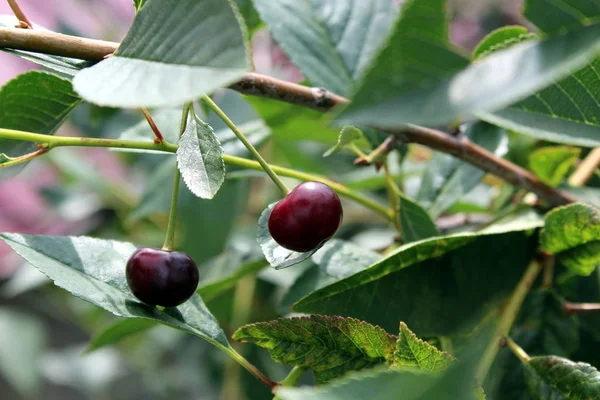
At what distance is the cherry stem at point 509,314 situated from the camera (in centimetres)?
44

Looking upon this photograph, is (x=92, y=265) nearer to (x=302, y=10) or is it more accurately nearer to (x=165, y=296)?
(x=165, y=296)

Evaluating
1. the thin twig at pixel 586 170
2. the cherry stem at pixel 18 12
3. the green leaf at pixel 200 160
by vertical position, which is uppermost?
the cherry stem at pixel 18 12

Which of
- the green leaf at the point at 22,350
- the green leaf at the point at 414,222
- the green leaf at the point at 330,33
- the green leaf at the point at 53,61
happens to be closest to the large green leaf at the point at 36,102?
the green leaf at the point at 53,61

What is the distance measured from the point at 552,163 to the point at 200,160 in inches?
14.4

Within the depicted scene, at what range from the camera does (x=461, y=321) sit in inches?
17.9

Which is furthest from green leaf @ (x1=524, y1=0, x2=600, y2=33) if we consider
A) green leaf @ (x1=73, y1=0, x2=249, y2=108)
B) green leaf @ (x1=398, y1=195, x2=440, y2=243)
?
green leaf @ (x1=398, y1=195, x2=440, y2=243)

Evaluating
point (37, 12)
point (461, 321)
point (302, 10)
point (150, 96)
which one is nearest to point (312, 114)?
point (302, 10)

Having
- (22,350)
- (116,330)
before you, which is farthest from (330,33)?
(22,350)

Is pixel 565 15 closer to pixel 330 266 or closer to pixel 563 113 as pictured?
pixel 563 113

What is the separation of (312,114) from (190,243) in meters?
0.30

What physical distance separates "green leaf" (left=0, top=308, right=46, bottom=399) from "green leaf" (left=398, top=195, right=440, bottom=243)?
0.98m

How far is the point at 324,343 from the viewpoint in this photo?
14.5 inches

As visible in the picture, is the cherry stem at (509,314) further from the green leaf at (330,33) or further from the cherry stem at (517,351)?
the green leaf at (330,33)

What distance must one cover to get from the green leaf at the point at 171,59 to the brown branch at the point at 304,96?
0.17 feet
